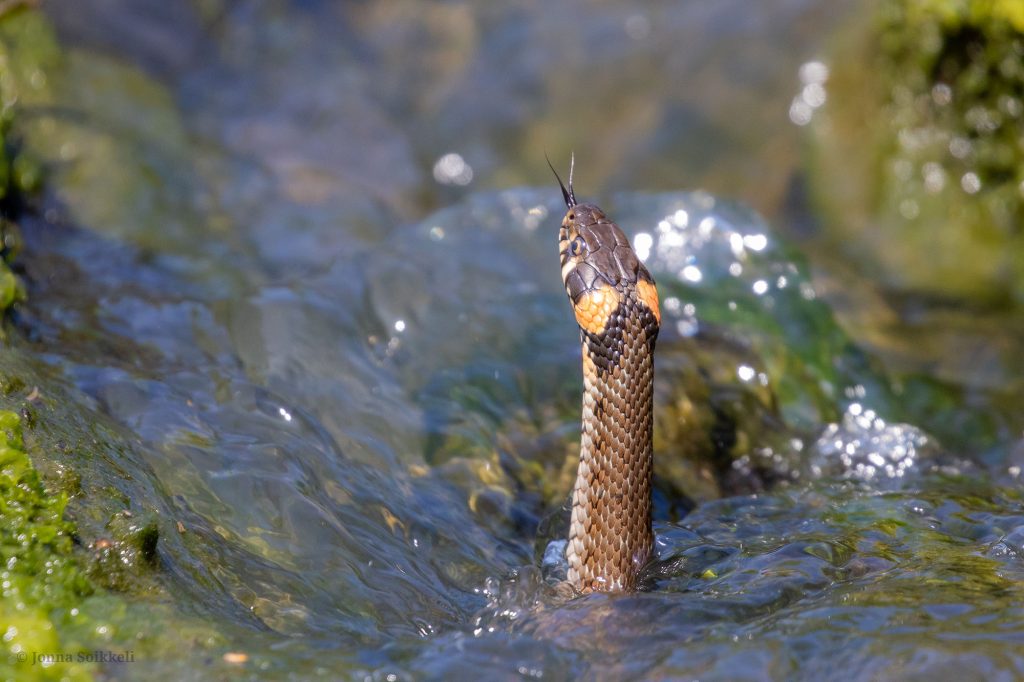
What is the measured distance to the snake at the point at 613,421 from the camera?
415 centimetres

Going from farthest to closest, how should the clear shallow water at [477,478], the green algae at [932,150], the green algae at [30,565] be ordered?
the green algae at [932,150] < the clear shallow water at [477,478] < the green algae at [30,565]

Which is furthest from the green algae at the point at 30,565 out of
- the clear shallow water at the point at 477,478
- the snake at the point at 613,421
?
the snake at the point at 613,421

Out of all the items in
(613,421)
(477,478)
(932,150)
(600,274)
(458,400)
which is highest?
(932,150)

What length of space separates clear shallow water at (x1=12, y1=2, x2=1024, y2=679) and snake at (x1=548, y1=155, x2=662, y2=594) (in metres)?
0.21

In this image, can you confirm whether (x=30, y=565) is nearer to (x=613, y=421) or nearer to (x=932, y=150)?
(x=613, y=421)

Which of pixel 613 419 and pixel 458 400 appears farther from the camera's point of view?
pixel 458 400

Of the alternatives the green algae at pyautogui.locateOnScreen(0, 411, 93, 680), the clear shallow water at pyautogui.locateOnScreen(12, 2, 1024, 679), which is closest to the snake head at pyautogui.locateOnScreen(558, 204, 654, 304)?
the clear shallow water at pyautogui.locateOnScreen(12, 2, 1024, 679)

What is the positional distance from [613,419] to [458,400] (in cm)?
127

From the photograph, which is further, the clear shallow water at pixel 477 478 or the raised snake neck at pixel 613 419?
the raised snake neck at pixel 613 419

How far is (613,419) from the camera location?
4.32 m

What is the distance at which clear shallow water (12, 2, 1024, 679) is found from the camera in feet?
11.3

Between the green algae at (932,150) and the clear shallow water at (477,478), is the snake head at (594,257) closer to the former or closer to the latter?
the clear shallow water at (477,478)

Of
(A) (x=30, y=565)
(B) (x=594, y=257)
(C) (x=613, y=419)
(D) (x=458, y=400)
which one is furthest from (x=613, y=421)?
→ (A) (x=30, y=565)

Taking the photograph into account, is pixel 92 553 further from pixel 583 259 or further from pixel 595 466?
pixel 583 259
